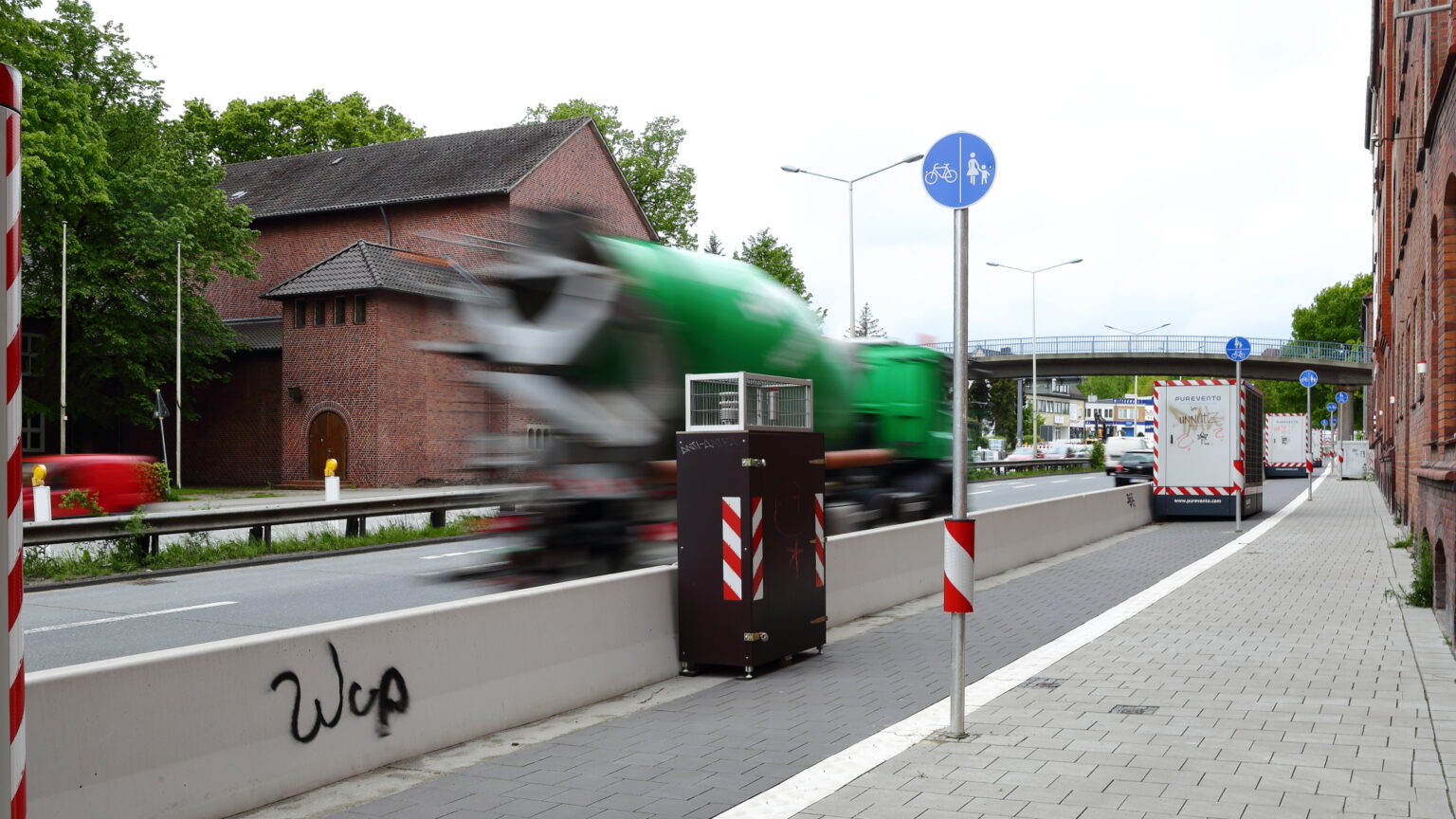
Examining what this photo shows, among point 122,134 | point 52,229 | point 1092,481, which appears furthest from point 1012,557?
point 122,134

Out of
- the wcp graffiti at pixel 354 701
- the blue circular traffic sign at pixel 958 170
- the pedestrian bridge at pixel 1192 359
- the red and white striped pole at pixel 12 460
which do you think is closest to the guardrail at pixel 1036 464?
the pedestrian bridge at pixel 1192 359

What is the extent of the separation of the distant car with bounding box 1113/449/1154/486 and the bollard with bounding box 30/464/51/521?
1189 inches

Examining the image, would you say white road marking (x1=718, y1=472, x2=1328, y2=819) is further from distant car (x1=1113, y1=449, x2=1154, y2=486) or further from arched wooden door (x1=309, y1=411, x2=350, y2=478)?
arched wooden door (x1=309, y1=411, x2=350, y2=478)

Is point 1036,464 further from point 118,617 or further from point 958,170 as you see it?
point 958,170

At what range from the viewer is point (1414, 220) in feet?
50.2

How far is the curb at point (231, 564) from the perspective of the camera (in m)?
14.0

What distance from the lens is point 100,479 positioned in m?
20.8

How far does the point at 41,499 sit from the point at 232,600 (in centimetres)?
787

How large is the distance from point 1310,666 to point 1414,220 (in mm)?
9221

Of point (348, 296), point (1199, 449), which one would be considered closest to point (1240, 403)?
point (1199, 449)

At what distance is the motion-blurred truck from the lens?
2347 centimetres

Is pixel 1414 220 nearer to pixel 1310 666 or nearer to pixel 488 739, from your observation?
pixel 1310 666

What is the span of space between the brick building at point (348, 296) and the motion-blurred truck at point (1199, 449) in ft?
53.1

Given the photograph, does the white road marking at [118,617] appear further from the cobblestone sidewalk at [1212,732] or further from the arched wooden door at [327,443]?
the arched wooden door at [327,443]
